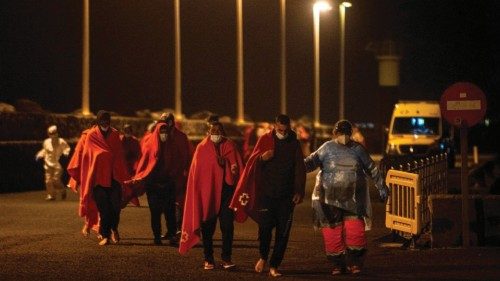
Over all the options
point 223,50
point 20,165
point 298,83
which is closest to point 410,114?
point 20,165

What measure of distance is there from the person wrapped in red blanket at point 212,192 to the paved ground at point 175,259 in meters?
0.30

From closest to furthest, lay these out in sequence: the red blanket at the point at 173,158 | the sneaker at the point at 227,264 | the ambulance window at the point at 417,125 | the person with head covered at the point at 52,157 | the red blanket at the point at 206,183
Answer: the sneaker at the point at 227,264, the red blanket at the point at 206,183, the red blanket at the point at 173,158, the person with head covered at the point at 52,157, the ambulance window at the point at 417,125

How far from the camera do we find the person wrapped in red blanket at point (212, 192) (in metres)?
12.5

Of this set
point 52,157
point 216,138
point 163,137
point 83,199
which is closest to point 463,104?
point 216,138

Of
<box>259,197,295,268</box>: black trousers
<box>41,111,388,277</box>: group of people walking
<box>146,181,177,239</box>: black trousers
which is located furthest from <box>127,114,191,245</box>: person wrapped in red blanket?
<box>259,197,295,268</box>: black trousers

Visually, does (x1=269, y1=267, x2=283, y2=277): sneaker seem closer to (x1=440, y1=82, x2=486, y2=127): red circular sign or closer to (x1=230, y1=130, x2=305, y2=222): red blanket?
(x1=230, y1=130, x2=305, y2=222): red blanket

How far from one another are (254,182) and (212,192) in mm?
708

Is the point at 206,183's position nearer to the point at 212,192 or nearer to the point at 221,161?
the point at 212,192

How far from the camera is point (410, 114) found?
44.6m

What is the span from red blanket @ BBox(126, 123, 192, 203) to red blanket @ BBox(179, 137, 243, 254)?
8.81 feet

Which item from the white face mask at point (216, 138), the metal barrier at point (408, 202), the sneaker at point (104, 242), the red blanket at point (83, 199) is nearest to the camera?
the white face mask at point (216, 138)

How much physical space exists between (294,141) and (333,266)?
1.73m

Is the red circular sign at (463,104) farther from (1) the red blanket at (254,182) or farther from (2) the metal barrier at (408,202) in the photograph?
(1) the red blanket at (254,182)

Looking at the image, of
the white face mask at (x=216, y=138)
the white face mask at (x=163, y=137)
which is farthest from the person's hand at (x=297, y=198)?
the white face mask at (x=163, y=137)
